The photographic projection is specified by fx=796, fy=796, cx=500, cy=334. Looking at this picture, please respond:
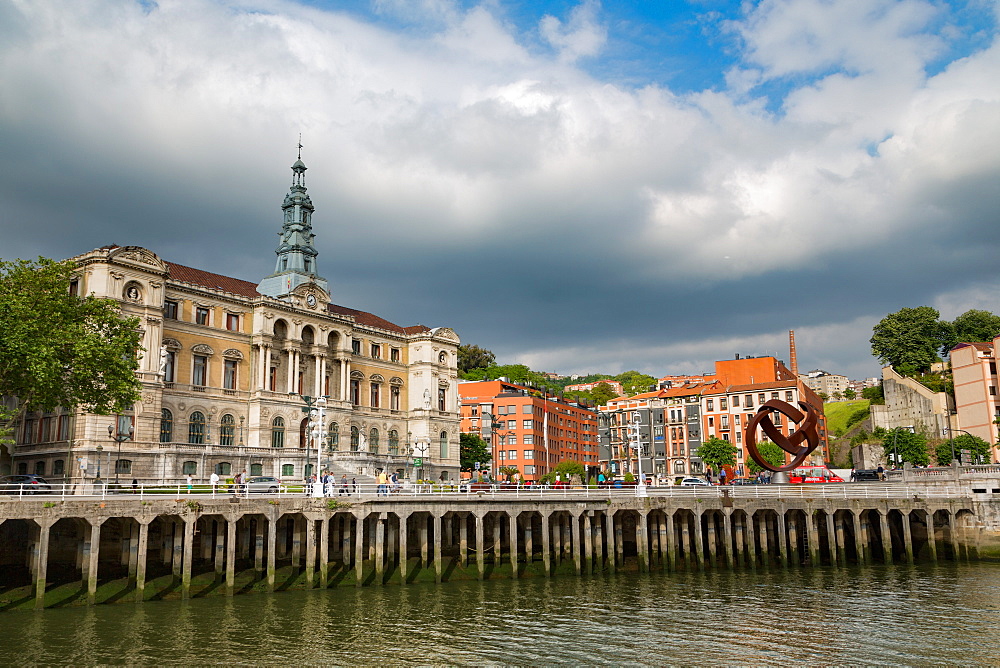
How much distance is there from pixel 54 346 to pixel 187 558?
1503cm

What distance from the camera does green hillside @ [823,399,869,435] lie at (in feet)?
463

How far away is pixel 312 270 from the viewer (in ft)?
312

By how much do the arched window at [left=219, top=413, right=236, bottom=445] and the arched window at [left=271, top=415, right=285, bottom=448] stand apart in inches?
146

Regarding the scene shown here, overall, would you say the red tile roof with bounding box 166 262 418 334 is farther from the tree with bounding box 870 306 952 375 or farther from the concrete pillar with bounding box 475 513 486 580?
the tree with bounding box 870 306 952 375

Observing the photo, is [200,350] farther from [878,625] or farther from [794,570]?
[878,625]

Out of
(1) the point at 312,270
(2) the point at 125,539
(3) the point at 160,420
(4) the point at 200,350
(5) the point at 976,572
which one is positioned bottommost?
(5) the point at 976,572

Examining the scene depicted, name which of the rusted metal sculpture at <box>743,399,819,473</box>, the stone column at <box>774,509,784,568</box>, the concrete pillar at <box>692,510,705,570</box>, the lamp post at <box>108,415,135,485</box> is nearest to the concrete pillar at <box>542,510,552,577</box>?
the concrete pillar at <box>692,510,705,570</box>

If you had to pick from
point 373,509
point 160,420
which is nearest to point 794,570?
point 373,509

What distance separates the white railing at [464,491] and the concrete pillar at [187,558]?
1.30 m

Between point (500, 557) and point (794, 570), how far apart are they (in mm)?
17929

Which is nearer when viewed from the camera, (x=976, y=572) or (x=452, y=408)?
(x=976, y=572)

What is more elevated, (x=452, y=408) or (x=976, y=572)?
(x=452, y=408)

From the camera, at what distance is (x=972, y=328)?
121000 millimetres

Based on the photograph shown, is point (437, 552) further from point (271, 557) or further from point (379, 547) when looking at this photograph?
point (271, 557)
